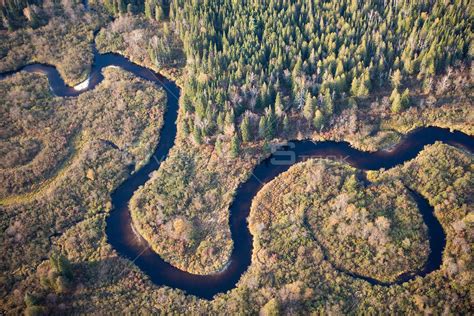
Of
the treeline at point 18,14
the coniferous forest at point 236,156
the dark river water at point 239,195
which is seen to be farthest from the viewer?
the treeline at point 18,14

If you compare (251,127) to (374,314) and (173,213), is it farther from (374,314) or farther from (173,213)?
(374,314)

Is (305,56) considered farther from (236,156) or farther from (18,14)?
(18,14)

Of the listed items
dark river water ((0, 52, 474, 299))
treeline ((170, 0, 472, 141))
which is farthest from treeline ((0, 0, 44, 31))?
treeline ((170, 0, 472, 141))

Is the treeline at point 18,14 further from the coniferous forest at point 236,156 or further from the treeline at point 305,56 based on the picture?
the treeline at point 305,56

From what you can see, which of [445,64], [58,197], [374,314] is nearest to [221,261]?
[374,314]

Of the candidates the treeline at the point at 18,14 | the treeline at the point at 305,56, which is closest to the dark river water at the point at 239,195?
the treeline at the point at 305,56

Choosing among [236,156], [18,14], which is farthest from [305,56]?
[18,14]
